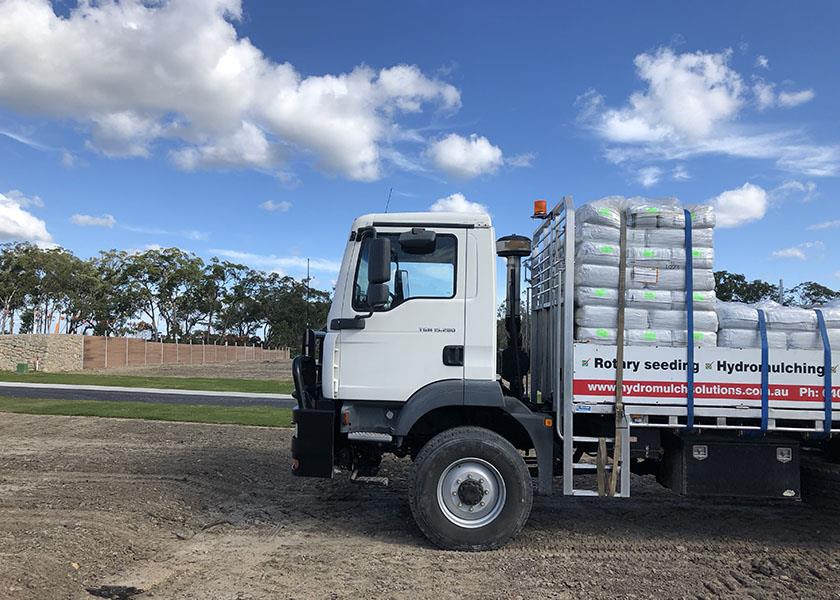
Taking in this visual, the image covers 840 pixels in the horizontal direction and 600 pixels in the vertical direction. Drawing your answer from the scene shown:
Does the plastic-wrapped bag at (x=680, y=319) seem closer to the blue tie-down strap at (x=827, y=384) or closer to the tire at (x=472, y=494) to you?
the blue tie-down strap at (x=827, y=384)

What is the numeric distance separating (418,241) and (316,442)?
2.00 m

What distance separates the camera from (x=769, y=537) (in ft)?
20.4

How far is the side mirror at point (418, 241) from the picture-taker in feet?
19.2

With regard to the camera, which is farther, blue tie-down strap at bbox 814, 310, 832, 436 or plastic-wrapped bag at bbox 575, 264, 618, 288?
plastic-wrapped bag at bbox 575, 264, 618, 288

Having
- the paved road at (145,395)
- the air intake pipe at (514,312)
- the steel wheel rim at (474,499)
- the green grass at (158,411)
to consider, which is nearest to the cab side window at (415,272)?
the air intake pipe at (514,312)

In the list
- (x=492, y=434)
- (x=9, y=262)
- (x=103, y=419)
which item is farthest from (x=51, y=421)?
(x=9, y=262)

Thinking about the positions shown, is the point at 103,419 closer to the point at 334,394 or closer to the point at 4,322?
the point at 334,394

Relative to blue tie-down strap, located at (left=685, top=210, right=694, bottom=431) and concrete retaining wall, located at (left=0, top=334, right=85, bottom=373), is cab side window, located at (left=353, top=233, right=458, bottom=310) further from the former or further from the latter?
concrete retaining wall, located at (left=0, top=334, right=85, bottom=373)

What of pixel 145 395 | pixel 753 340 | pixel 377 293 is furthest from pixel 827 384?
pixel 145 395

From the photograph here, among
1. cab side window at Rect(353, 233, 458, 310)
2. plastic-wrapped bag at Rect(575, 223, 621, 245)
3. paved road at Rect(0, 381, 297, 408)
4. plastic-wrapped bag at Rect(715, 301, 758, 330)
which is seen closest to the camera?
plastic-wrapped bag at Rect(715, 301, 758, 330)

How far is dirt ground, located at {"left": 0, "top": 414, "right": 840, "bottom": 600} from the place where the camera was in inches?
190

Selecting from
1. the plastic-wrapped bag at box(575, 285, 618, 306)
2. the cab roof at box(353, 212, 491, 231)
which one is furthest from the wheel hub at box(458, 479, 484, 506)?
the cab roof at box(353, 212, 491, 231)

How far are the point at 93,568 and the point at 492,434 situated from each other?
11.0ft

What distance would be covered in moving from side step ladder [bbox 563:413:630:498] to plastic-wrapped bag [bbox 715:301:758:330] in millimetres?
1227
